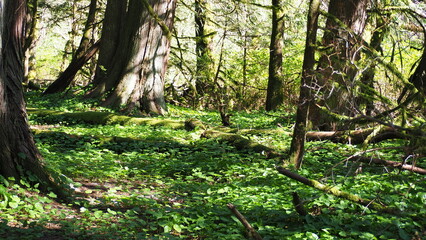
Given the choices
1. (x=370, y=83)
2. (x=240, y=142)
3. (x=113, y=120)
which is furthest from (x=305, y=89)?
(x=113, y=120)

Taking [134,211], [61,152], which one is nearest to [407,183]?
[134,211]

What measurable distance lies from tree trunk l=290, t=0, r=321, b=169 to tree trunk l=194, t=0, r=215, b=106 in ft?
34.3

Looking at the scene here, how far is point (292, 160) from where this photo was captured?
618cm

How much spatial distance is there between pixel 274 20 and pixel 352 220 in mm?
13058

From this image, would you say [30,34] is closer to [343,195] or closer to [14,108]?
[14,108]

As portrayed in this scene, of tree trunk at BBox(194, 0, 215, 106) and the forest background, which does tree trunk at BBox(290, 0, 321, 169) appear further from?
tree trunk at BBox(194, 0, 215, 106)

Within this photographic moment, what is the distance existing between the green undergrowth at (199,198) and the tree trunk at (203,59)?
9038mm

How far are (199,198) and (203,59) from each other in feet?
38.6

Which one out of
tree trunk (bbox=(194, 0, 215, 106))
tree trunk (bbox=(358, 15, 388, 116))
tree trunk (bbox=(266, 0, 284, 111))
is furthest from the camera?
tree trunk (bbox=(194, 0, 215, 106))

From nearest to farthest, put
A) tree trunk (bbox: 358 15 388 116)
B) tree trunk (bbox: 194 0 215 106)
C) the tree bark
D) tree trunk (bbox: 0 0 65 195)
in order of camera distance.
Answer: tree trunk (bbox: 0 0 65 195) → tree trunk (bbox: 358 15 388 116) → the tree bark → tree trunk (bbox: 194 0 215 106)

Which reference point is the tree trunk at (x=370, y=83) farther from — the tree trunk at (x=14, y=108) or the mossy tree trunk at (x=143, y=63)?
the mossy tree trunk at (x=143, y=63)

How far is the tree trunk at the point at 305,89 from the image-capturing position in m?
5.59

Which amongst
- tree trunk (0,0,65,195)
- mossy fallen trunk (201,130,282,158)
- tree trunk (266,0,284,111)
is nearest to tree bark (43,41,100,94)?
tree trunk (266,0,284,111)

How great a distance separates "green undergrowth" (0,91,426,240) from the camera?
13.0 ft
